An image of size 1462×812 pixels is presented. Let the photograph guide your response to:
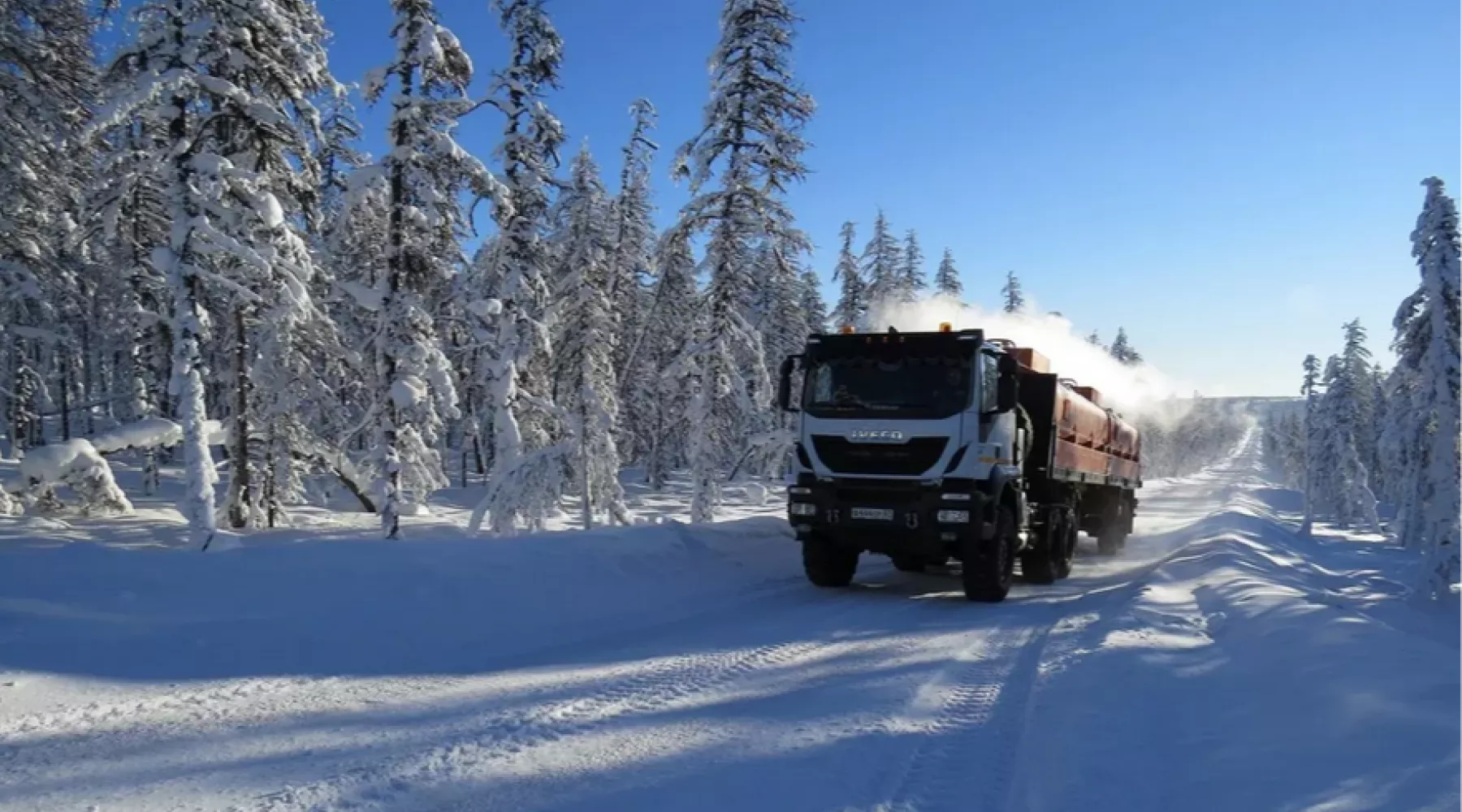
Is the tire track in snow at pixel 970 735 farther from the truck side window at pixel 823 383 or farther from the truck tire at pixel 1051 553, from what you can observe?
the truck tire at pixel 1051 553

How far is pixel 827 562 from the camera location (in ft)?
36.9

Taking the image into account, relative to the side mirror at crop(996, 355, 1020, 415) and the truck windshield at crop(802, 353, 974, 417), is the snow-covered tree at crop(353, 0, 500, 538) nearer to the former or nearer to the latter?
the truck windshield at crop(802, 353, 974, 417)

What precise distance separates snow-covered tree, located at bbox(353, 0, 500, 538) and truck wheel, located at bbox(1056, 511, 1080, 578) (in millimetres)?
11879

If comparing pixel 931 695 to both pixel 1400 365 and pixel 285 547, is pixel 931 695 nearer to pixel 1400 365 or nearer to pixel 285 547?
pixel 285 547

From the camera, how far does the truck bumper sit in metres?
10.1

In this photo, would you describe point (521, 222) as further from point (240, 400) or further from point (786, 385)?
point (786, 385)

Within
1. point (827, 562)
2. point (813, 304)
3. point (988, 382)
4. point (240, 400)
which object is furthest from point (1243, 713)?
point (813, 304)

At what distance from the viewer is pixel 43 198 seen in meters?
18.9

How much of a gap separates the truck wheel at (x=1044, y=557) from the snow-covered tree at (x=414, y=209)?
11326mm

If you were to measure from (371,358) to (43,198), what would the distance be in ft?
26.5

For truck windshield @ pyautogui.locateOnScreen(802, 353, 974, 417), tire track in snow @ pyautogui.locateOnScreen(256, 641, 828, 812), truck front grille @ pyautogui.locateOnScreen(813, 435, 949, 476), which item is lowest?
tire track in snow @ pyautogui.locateOnScreen(256, 641, 828, 812)

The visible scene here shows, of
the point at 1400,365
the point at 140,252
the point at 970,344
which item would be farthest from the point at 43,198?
the point at 1400,365

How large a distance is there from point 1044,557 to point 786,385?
5.69 metres

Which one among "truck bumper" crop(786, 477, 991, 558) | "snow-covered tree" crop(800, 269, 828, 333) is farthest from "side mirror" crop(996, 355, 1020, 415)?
"snow-covered tree" crop(800, 269, 828, 333)
